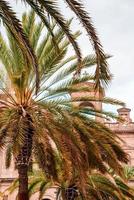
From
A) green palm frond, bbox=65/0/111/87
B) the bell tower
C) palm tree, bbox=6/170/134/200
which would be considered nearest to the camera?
green palm frond, bbox=65/0/111/87

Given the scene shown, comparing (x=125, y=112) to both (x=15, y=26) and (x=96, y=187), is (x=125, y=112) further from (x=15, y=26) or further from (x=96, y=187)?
(x=15, y=26)

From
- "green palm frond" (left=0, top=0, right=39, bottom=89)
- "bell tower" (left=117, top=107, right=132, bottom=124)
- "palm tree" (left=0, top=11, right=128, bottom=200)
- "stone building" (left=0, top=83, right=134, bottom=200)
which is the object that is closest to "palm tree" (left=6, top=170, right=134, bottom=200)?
"palm tree" (left=0, top=11, right=128, bottom=200)

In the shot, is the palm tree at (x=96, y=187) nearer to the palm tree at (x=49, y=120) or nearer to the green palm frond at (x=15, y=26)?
the palm tree at (x=49, y=120)

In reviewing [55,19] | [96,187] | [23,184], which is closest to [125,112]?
[96,187]

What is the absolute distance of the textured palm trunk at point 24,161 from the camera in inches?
639

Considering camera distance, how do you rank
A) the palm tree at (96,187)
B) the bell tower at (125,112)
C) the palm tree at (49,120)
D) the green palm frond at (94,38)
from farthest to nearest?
the bell tower at (125,112) → the palm tree at (96,187) → the palm tree at (49,120) → the green palm frond at (94,38)

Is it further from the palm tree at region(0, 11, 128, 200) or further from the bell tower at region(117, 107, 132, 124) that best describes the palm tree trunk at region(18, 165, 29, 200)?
the bell tower at region(117, 107, 132, 124)

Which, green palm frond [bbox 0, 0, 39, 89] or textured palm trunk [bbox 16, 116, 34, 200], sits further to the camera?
textured palm trunk [bbox 16, 116, 34, 200]

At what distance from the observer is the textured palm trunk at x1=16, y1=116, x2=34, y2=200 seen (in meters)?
16.2

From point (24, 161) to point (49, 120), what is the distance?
6.24ft

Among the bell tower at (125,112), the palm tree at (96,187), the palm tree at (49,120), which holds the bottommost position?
the palm tree at (96,187)

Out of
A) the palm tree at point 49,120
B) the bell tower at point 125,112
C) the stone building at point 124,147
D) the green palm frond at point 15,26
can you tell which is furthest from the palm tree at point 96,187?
the green palm frond at point 15,26

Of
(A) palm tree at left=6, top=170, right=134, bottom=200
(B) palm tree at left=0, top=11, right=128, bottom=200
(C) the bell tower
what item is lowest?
(A) palm tree at left=6, top=170, right=134, bottom=200

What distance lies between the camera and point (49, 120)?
15.7m
